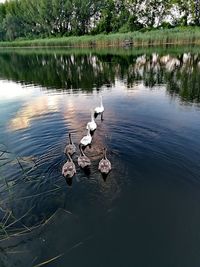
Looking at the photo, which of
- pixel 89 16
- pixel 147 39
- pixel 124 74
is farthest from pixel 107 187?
pixel 89 16

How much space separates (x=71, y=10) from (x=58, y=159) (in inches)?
3304

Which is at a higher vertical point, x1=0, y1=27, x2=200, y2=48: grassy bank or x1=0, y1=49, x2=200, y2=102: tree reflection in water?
x1=0, y1=27, x2=200, y2=48: grassy bank

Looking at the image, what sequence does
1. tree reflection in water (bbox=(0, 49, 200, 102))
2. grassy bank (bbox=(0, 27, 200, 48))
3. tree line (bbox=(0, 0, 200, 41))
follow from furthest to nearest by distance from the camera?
tree line (bbox=(0, 0, 200, 41)) < grassy bank (bbox=(0, 27, 200, 48)) < tree reflection in water (bbox=(0, 49, 200, 102))

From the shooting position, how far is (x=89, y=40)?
200 ft

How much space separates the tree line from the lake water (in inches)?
2417

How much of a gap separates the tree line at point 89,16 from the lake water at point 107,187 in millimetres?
61393

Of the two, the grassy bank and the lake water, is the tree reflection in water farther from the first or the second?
the grassy bank

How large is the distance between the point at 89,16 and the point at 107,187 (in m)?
88.6

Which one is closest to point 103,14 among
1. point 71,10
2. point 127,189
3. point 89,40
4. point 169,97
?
point 71,10

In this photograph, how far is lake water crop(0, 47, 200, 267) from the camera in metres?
6.36

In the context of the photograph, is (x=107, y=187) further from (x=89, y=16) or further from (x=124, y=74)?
(x=89, y=16)

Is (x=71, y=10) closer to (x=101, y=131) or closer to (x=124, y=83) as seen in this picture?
(x=124, y=83)

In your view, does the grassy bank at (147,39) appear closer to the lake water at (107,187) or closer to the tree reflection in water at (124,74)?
the tree reflection in water at (124,74)

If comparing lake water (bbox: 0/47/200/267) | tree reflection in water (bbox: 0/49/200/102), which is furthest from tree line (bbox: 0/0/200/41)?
lake water (bbox: 0/47/200/267)
